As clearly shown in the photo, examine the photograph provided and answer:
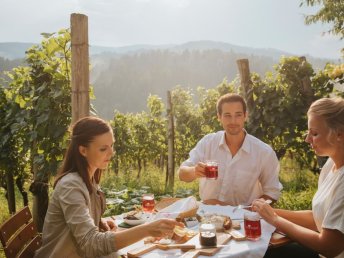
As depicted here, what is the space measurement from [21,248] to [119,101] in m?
104

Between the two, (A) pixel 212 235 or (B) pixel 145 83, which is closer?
(A) pixel 212 235

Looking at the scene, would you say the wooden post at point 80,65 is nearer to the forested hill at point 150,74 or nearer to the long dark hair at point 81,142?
the long dark hair at point 81,142

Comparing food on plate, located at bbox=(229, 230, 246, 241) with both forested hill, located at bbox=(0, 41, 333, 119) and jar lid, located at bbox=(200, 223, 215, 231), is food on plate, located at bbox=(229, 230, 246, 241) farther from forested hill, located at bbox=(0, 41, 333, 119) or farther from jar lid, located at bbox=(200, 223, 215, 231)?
forested hill, located at bbox=(0, 41, 333, 119)

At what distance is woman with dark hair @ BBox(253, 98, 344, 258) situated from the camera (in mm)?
2096

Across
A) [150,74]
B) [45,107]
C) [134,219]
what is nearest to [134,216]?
[134,219]

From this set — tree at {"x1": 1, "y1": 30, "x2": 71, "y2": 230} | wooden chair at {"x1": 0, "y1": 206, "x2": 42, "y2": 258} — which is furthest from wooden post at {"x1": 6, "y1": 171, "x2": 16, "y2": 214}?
wooden chair at {"x1": 0, "y1": 206, "x2": 42, "y2": 258}

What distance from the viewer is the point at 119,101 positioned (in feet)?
344

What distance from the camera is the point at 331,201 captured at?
2.15m

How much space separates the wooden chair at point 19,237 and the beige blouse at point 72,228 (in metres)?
0.11

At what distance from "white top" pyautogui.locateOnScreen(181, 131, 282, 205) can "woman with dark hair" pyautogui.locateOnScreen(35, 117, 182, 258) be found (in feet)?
4.42

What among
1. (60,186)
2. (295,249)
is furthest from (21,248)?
(295,249)

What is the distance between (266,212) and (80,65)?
221 cm

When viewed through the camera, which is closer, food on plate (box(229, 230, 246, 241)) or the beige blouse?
the beige blouse

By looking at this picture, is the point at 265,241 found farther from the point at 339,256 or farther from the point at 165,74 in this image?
the point at 165,74
